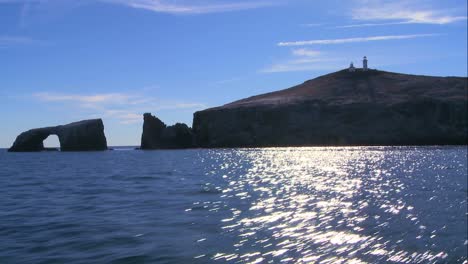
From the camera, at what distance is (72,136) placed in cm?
14312

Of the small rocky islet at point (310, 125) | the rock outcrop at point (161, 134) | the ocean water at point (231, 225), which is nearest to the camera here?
the ocean water at point (231, 225)

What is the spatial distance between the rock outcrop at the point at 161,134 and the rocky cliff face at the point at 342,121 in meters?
5.57

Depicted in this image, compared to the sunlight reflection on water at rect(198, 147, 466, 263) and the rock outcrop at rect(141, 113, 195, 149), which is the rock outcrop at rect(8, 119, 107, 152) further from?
the sunlight reflection on water at rect(198, 147, 466, 263)

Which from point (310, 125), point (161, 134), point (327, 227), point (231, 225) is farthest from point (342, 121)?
point (231, 225)

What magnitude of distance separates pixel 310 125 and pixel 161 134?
4406cm

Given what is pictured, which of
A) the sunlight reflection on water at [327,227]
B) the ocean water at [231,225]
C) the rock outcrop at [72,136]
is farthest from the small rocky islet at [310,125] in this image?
the sunlight reflection on water at [327,227]

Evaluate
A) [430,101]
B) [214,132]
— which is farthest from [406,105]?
[214,132]

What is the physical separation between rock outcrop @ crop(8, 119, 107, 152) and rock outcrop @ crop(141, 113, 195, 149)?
42.9 ft

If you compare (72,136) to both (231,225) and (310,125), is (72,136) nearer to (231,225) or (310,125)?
(310,125)

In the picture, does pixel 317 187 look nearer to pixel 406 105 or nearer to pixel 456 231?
pixel 456 231

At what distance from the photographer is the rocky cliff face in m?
147

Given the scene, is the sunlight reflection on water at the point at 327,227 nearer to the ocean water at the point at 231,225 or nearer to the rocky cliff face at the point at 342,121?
the ocean water at the point at 231,225

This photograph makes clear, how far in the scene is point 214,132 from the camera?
516 feet

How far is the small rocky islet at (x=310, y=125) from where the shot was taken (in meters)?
146
